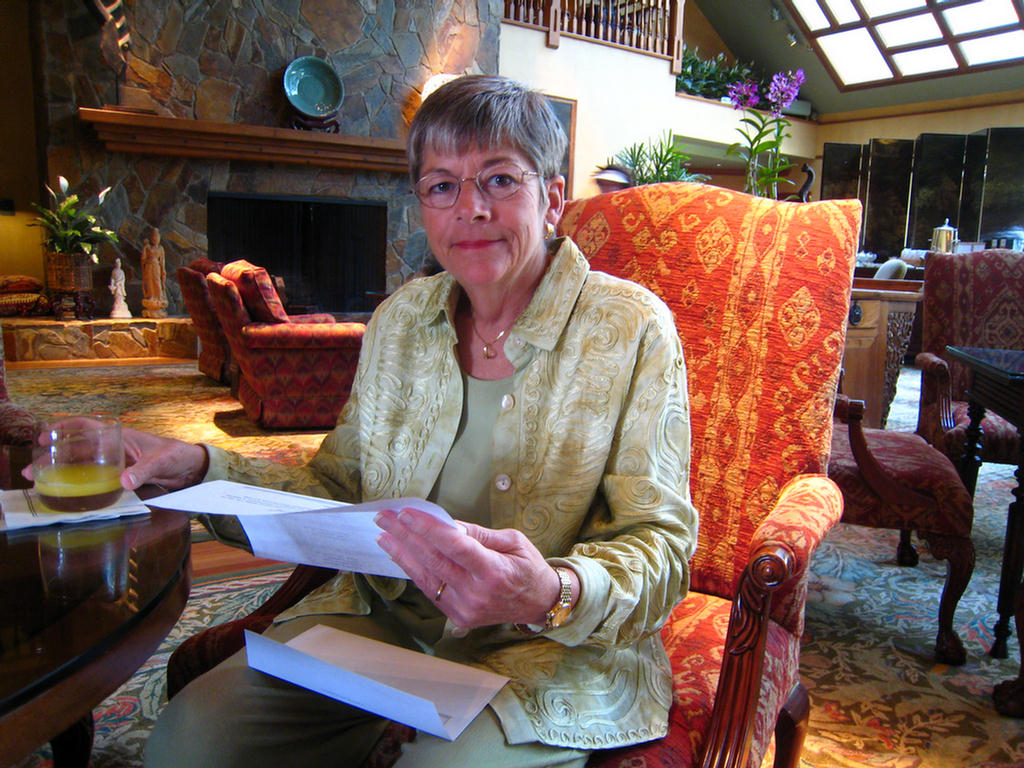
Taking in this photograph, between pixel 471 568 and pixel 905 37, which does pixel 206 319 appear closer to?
pixel 471 568

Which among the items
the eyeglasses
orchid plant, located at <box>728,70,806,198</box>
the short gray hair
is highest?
orchid plant, located at <box>728,70,806,198</box>

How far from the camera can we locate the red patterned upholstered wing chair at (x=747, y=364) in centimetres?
118

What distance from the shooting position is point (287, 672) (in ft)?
2.84

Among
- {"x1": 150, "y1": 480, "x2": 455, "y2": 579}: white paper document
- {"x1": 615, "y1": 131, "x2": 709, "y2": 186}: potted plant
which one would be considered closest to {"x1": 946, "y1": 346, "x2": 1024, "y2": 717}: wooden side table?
Result: {"x1": 150, "y1": 480, "x2": 455, "y2": 579}: white paper document

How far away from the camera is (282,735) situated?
873 mm

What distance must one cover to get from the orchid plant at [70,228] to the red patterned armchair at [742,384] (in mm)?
5848

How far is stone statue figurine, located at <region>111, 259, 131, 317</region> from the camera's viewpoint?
21.0ft

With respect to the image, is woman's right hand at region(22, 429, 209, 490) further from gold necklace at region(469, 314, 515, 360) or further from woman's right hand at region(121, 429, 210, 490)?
gold necklace at region(469, 314, 515, 360)

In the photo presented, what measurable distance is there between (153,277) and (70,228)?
2.31ft

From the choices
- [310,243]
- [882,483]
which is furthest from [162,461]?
[310,243]

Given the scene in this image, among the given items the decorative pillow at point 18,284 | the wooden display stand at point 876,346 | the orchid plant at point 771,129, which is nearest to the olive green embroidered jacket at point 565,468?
the orchid plant at point 771,129

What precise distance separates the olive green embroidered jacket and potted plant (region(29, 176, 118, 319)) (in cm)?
598

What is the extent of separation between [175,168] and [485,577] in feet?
22.9

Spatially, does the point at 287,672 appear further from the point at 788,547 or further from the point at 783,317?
the point at 783,317
